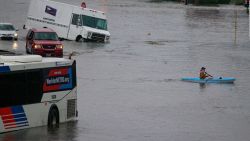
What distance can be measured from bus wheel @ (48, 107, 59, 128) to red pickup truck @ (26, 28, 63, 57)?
2296cm

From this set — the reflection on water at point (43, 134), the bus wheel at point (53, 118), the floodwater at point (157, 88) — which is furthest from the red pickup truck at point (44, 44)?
the reflection on water at point (43, 134)

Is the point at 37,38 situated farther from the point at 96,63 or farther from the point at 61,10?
the point at 61,10

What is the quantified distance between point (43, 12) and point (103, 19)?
180 inches

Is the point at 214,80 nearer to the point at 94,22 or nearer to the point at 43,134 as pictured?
the point at 43,134

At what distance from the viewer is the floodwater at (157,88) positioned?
89.1 ft

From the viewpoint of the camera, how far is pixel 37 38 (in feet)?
168

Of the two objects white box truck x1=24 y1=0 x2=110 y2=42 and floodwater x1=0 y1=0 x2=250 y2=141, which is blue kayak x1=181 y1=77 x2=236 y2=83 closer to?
floodwater x1=0 y1=0 x2=250 y2=141

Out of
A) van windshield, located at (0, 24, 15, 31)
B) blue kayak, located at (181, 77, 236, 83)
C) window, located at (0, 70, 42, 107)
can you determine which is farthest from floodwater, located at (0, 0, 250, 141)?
van windshield, located at (0, 24, 15, 31)

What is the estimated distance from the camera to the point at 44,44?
50219 millimetres

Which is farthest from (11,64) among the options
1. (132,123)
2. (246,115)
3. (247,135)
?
(246,115)

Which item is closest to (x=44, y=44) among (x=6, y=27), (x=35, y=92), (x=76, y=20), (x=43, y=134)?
(x=76, y=20)

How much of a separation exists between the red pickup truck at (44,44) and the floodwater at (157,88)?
157cm

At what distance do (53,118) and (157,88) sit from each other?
14220 mm

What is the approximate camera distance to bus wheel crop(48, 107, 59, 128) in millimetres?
26561
